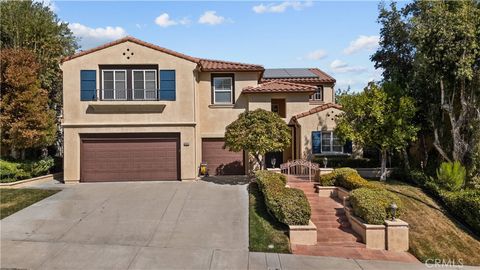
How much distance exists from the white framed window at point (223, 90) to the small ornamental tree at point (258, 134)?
313 cm

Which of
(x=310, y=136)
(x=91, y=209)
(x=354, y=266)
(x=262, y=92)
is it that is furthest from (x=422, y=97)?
(x=91, y=209)

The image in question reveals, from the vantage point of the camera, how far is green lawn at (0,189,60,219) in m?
12.7

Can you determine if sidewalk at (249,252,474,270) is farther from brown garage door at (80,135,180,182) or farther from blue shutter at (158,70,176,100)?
blue shutter at (158,70,176,100)

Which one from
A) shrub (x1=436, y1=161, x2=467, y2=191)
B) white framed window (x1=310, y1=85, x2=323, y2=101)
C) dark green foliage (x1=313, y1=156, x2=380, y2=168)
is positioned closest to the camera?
shrub (x1=436, y1=161, x2=467, y2=191)

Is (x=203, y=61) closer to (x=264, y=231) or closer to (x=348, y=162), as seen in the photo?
(x=348, y=162)

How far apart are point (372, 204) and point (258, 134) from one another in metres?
6.35

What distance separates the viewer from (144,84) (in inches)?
707

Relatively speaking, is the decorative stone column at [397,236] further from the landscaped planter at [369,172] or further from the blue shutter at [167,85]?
the blue shutter at [167,85]

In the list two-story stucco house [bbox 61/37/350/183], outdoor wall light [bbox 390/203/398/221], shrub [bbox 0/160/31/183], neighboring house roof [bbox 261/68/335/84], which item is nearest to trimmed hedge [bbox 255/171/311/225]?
outdoor wall light [bbox 390/203/398/221]

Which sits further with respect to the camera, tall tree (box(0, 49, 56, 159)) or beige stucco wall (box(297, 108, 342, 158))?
beige stucco wall (box(297, 108, 342, 158))

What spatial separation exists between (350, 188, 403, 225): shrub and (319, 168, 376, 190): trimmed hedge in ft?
5.25

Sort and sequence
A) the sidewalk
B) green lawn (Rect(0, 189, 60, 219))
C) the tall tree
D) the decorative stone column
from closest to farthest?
1. the sidewalk
2. the decorative stone column
3. green lawn (Rect(0, 189, 60, 219))
4. the tall tree

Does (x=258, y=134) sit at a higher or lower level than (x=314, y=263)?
higher

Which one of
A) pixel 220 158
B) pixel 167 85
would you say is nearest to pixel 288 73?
pixel 220 158
